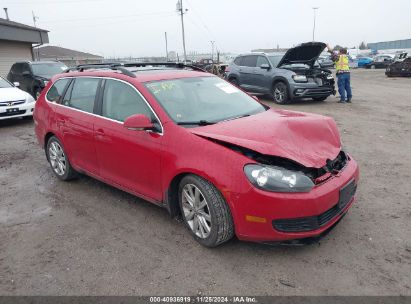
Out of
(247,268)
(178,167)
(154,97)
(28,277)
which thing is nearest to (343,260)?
(247,268)

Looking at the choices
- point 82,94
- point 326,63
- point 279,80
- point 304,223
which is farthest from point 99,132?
point 326,63

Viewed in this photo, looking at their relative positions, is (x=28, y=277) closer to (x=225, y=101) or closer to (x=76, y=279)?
(x=76, y=279)

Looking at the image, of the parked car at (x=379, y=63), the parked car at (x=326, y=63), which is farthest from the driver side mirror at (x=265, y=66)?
the parked car at (x=379, y=63)

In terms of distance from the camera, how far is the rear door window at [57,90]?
5.17 m

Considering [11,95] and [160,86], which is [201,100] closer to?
[160,86]

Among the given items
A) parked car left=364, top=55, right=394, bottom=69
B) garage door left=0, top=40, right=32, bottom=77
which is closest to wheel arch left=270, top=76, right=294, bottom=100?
garage door left=0, top=40, right=32, bottom=77

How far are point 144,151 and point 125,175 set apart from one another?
1.70 ft

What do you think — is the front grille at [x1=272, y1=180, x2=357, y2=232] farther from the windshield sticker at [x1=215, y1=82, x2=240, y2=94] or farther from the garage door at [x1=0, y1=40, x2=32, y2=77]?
the garage door at [x1=0, y1=40, x2=32, y2=77]

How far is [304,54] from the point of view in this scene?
11.5m

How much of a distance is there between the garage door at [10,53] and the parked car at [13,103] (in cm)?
1269

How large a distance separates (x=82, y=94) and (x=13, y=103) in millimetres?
6090

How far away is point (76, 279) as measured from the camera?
303cm

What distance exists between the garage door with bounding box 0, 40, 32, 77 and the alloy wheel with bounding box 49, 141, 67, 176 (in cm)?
1853

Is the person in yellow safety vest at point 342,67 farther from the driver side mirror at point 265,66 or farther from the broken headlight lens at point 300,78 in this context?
the driver side mirror at point 265,66
